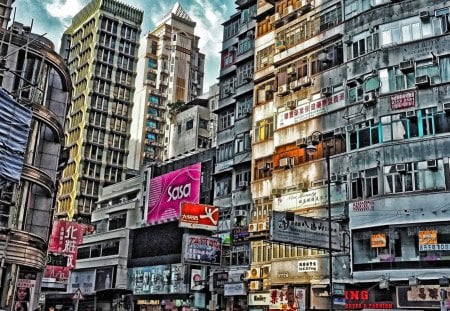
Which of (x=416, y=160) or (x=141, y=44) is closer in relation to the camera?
(x=416, y=160)

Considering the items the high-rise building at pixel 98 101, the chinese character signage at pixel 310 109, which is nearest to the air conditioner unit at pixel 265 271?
the chinese character signage at pixel 310 109

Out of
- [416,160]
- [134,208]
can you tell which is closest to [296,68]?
[416,160]

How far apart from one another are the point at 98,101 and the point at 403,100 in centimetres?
5992

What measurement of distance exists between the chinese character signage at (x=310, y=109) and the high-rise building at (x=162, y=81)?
47624mm

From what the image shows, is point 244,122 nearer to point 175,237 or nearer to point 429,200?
point 175,237

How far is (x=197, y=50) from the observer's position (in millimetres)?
93938

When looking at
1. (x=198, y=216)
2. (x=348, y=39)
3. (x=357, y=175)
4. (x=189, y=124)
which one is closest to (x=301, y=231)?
(x=357, y=175)

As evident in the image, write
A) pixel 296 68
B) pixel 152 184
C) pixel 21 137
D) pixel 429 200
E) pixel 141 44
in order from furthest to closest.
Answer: pixel 141 44
pixel 152 184
pixel 296 68
pixel 429 200
pixel 21 137

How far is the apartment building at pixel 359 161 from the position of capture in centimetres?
2480

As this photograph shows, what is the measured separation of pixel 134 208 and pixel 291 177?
2488 cm

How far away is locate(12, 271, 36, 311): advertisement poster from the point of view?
78.0ft

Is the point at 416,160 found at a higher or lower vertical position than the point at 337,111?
lower

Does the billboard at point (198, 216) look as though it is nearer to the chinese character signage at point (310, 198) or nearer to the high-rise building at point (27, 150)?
the chinese character signage at point (310, 198)

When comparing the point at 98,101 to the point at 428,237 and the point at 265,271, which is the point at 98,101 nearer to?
the point at 265,271
